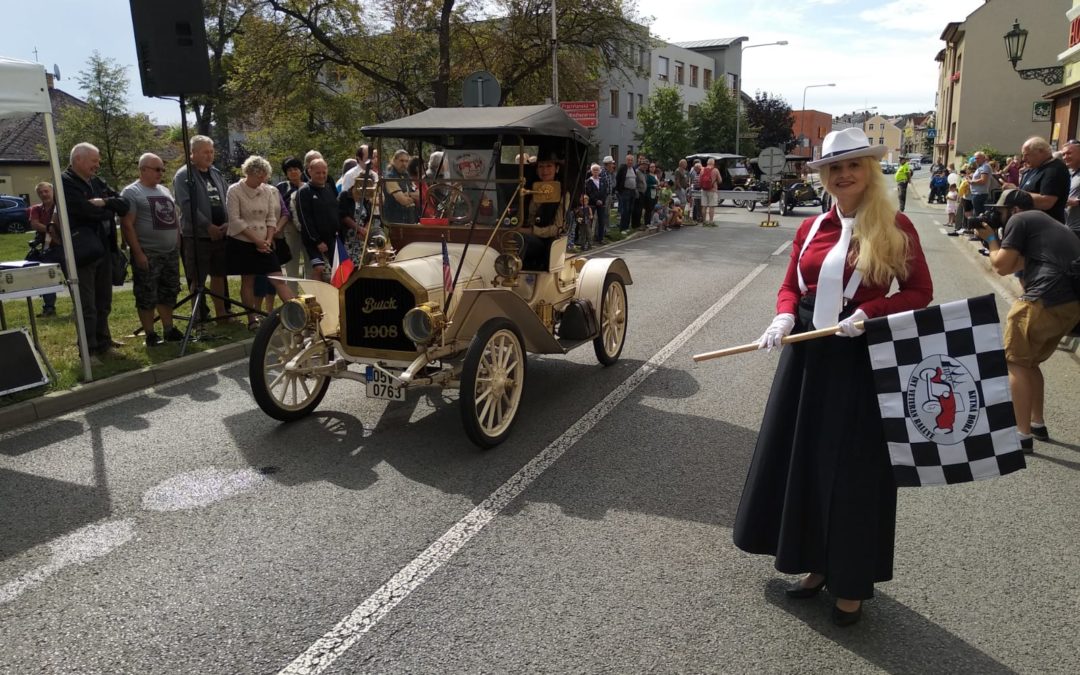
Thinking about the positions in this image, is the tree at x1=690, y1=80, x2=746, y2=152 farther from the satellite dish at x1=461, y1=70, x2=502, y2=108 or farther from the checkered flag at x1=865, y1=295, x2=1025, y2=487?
the checkered flag at x1=865, y1=295, x2=1025, y2=487

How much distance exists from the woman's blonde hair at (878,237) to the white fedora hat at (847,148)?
5 cm

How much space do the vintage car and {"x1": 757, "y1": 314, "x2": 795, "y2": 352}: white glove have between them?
2212mm

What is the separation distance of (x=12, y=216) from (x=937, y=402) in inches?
1334

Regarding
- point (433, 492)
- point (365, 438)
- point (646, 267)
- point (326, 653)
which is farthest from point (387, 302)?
point (646, 267)

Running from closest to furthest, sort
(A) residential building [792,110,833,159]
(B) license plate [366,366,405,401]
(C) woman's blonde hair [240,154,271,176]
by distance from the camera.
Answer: (B) license plate [366,366,405,401] < (C) woman's blonde hair [240,154,271,176] < (A) residential building [792,110,833,159]

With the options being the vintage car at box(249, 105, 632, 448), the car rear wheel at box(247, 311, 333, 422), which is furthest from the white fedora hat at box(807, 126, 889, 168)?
the car rear wheel at box(247, 311, 333, 422)

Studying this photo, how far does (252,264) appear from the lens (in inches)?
338

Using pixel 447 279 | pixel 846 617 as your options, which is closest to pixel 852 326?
pixel 846 617

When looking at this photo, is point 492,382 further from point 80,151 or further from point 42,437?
point 80,151

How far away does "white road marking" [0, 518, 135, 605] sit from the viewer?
3642 millimetres

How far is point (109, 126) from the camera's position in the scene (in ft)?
106

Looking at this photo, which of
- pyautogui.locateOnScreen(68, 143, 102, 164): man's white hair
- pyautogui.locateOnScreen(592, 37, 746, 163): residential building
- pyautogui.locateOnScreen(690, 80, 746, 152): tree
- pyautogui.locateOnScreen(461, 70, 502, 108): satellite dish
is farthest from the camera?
pyautogui.locateOnScreen(690, 80, 746, 152): tree

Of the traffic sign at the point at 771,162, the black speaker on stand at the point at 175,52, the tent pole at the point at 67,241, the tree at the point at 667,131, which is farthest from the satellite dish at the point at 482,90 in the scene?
the tree at the point at 667,131

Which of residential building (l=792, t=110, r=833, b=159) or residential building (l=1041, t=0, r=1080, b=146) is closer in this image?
residential building (l=1041, t=0, r=1080, b=146)
